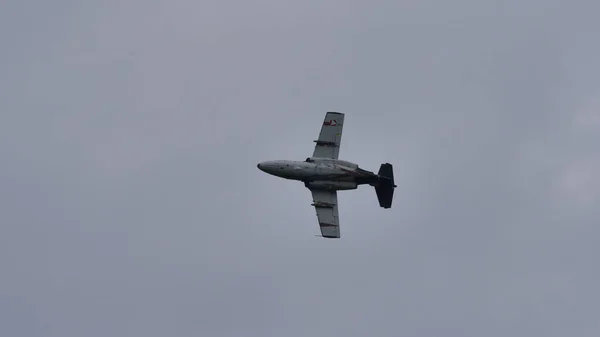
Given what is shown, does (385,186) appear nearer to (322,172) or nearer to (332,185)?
(332,185)

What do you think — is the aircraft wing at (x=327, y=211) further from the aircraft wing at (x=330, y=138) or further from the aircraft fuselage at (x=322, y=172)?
the aircraft wing at (x=330, y=138)

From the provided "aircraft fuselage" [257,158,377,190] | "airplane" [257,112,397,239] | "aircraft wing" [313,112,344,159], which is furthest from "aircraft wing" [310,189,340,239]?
"aircraft wing" [313,112,344,159]

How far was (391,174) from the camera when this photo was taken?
15238cm

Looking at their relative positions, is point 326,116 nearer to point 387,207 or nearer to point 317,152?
point 317,152

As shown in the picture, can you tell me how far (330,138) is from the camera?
152125mm

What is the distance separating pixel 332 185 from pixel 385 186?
24.1ft

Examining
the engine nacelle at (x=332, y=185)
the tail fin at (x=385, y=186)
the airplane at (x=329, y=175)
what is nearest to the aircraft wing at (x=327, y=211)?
the airplane at (x=329, y=175)

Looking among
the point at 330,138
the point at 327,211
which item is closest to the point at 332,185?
the point at 327,211

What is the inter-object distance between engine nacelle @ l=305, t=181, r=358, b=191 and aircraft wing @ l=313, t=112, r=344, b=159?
3648 mm

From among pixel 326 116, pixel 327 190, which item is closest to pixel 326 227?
pixel 327 190

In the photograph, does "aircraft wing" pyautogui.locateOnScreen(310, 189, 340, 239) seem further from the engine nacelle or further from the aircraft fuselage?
the aircraft fuselage

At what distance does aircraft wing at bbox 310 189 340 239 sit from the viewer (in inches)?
5891

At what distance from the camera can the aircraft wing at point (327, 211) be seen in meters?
150

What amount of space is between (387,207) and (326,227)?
29.9ft
